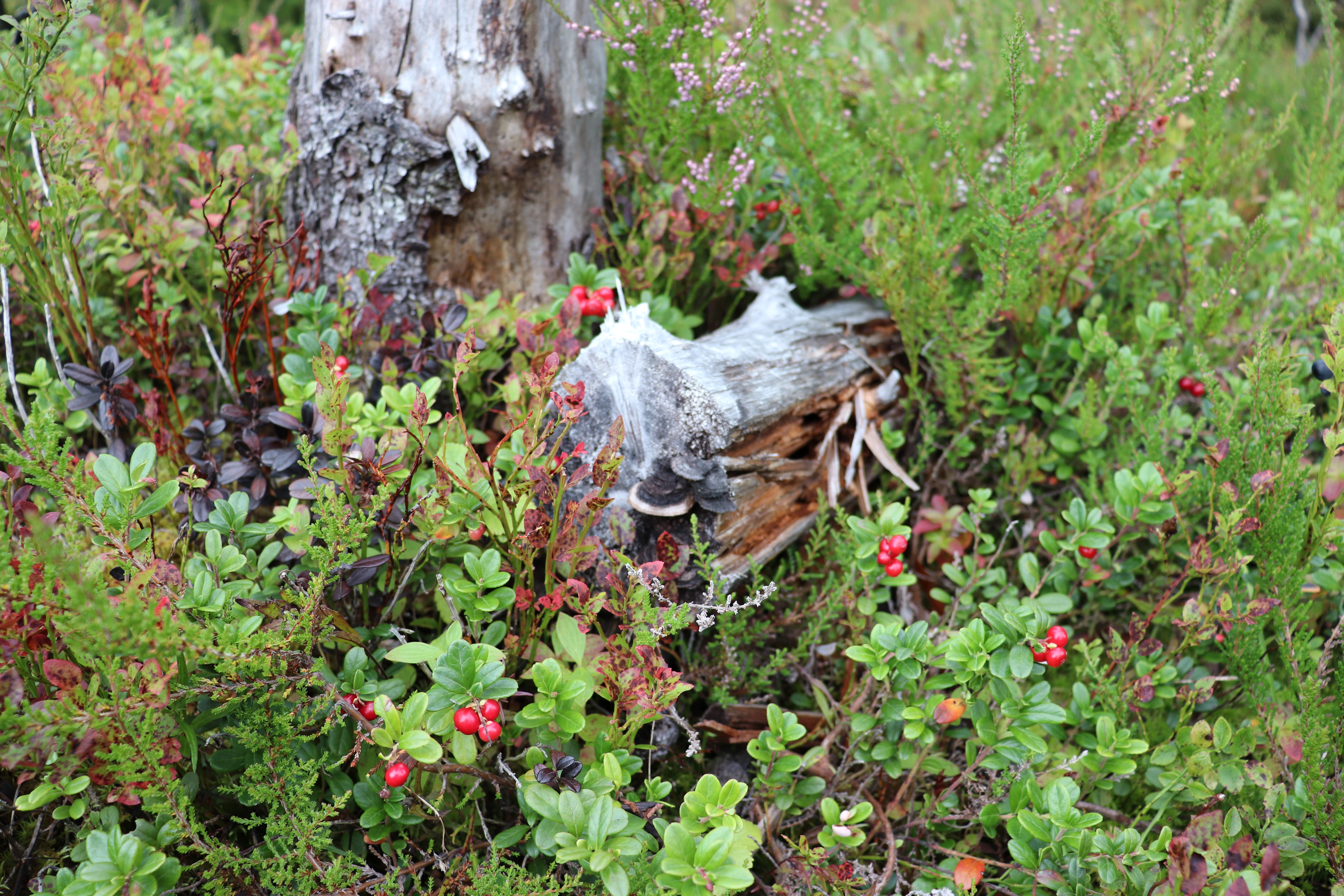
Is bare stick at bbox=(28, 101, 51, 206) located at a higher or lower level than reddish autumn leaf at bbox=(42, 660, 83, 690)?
higher

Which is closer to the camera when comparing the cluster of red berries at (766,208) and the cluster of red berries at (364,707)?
the cluster of red berries at (364,707)

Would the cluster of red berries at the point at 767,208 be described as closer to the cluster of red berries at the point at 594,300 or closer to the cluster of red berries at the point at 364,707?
the cluster of red berries at the point at 594,300

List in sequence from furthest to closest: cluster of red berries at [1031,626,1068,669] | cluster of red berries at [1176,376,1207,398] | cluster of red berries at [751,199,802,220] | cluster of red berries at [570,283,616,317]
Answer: cluster of red berries at [751,199,802,220]
cluster of red berries at [1176,376,1207,398]
cluster of red berries at [570,283,616,317]
cluster of red berries at [1031,626,1068,669]

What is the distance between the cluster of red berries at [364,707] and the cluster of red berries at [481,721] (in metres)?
0.20

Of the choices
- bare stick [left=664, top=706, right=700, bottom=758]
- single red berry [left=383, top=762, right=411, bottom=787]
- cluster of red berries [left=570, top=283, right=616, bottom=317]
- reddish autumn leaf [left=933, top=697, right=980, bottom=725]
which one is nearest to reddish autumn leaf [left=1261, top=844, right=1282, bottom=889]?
reddish autumn leaf [left=933, top=697, right=980, bottom=725]

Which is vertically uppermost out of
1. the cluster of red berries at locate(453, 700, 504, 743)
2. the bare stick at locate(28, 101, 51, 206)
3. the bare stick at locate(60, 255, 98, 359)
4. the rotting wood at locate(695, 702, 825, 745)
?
the bare stick at locate(28, 101, 51, 206)

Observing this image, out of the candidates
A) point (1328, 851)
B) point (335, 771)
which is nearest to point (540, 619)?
point (335, 771)

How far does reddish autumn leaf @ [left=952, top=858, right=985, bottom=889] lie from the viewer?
5.31ft

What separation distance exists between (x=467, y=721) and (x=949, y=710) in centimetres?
98

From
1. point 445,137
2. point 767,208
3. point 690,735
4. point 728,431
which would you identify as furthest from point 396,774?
point 767,208

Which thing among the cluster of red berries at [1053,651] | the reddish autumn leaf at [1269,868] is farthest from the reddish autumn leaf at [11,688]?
the reddish autumn leaf at [1269,868]

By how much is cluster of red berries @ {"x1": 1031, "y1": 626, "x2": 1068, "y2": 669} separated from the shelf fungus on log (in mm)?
591

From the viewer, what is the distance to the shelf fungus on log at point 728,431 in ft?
6.52

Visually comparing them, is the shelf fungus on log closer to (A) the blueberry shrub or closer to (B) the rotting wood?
(A) the blueberry shrub
